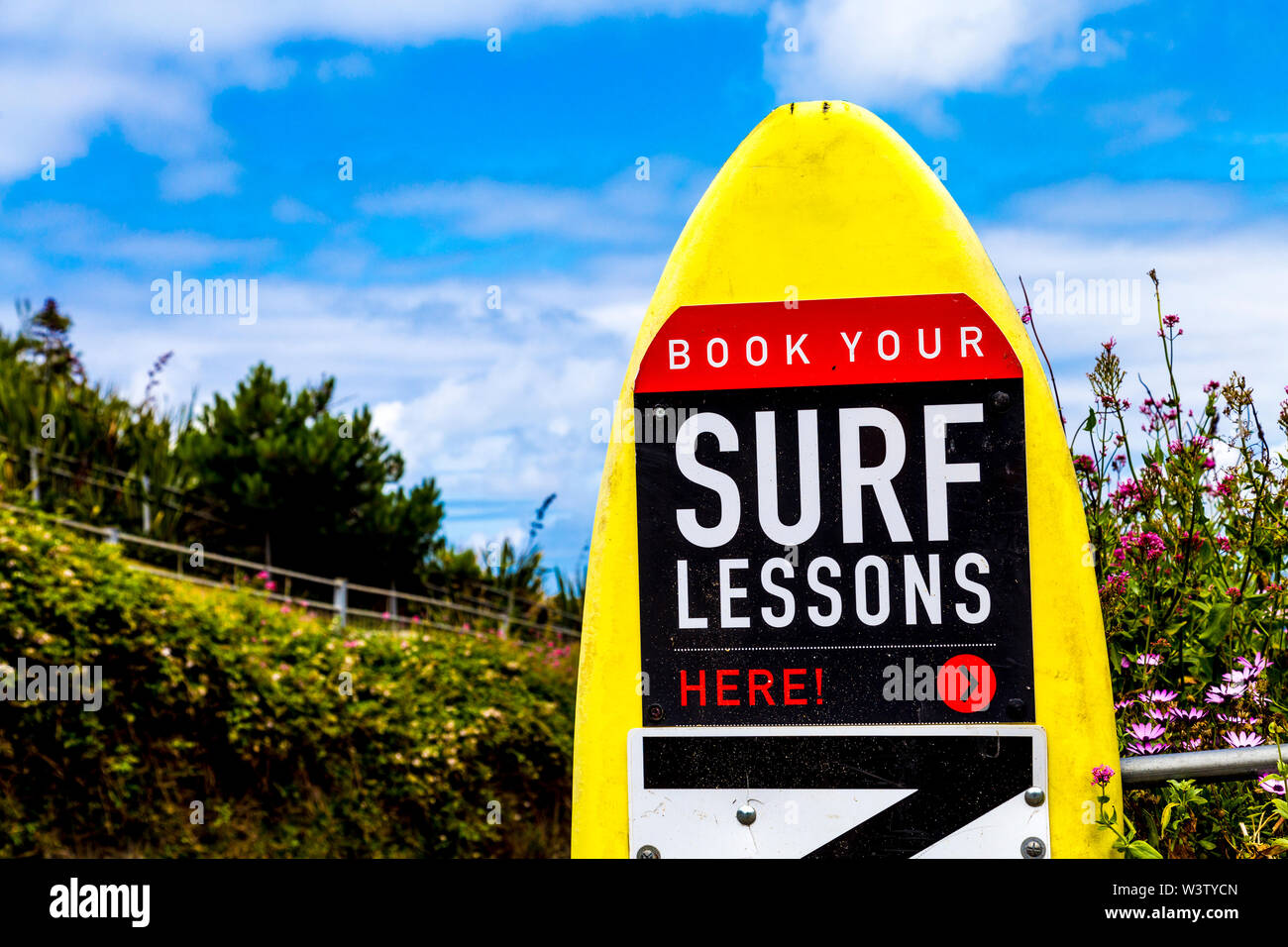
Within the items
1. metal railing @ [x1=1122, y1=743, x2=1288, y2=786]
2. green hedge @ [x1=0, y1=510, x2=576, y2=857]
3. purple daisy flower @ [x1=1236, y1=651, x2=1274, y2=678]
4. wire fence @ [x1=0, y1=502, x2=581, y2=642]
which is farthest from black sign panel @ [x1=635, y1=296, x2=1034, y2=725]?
wire fence @ [x1=0, y1=502, x2=581, y2=642]

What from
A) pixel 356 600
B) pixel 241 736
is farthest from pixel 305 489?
pixel 241 736

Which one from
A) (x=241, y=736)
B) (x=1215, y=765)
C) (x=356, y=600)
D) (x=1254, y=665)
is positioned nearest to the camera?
(x=1215, y=765)

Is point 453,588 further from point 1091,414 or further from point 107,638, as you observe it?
point 1091,414

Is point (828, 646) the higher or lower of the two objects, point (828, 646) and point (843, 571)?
the lower

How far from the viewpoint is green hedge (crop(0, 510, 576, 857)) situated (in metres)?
6.85

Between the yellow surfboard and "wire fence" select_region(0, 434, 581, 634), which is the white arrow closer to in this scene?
the yellow surfboard

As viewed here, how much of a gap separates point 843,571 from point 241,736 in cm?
641

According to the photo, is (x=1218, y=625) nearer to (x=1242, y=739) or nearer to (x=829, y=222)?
(x=1242, y=739)

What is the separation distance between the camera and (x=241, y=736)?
25.1 ft

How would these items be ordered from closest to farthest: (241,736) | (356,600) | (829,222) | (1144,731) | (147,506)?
(829,222) → (1144,731) → (241,736) → (147,506) → (356,600)

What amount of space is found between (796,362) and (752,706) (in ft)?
2.52

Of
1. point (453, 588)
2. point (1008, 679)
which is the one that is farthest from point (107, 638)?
point (453, 588)

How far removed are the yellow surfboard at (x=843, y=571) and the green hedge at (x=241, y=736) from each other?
18.4 feet

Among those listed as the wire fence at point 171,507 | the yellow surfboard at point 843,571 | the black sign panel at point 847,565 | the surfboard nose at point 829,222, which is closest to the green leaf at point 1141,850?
the yellow surfboard at point 843,571
